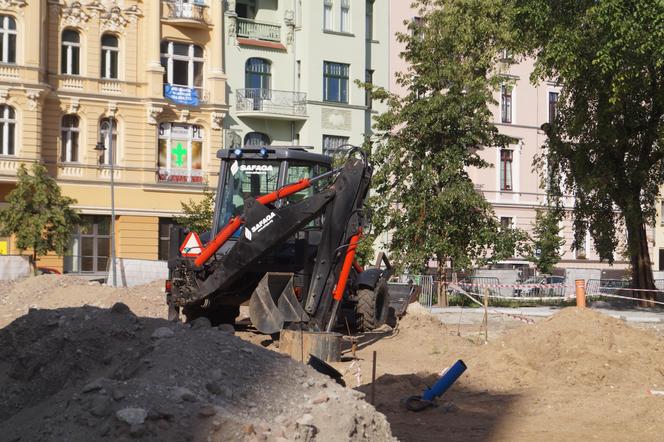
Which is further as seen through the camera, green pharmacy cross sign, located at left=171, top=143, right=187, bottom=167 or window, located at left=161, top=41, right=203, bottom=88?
green pharmacy cross sign, located at left=171, top=143, right=187, bottom=167

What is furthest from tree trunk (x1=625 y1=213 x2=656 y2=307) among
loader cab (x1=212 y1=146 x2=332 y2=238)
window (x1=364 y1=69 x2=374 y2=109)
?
loader cab (x1=212 y1=146 x2=332 y2=238)

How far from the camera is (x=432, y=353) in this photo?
59.4ft

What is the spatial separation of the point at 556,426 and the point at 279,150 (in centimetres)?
696

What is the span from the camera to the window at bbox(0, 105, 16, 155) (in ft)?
137

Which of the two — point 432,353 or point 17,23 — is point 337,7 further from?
point 432,353

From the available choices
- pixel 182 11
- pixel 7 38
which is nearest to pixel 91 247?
pixel 7 38

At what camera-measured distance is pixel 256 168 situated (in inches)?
665

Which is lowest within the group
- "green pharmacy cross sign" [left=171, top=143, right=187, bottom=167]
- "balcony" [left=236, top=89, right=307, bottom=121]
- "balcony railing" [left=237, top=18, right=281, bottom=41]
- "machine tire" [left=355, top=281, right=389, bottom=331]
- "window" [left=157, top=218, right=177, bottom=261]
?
"machine tire" [left=355, top=281, right=389, bottom=331]

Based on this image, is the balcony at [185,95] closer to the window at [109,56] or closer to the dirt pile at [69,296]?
the window at [109,56]

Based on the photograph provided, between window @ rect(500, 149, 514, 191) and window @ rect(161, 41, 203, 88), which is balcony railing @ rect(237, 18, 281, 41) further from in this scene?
window @ rect(500, 149, 514, 191)

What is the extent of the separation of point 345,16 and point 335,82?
3045 millimetres

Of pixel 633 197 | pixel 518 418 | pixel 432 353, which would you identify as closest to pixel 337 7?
pixel 633 197

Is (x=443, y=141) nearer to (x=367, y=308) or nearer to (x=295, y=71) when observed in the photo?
(x=295, y=71)

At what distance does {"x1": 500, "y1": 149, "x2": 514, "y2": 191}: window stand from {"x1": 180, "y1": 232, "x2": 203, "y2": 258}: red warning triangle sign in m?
A: 39.8
